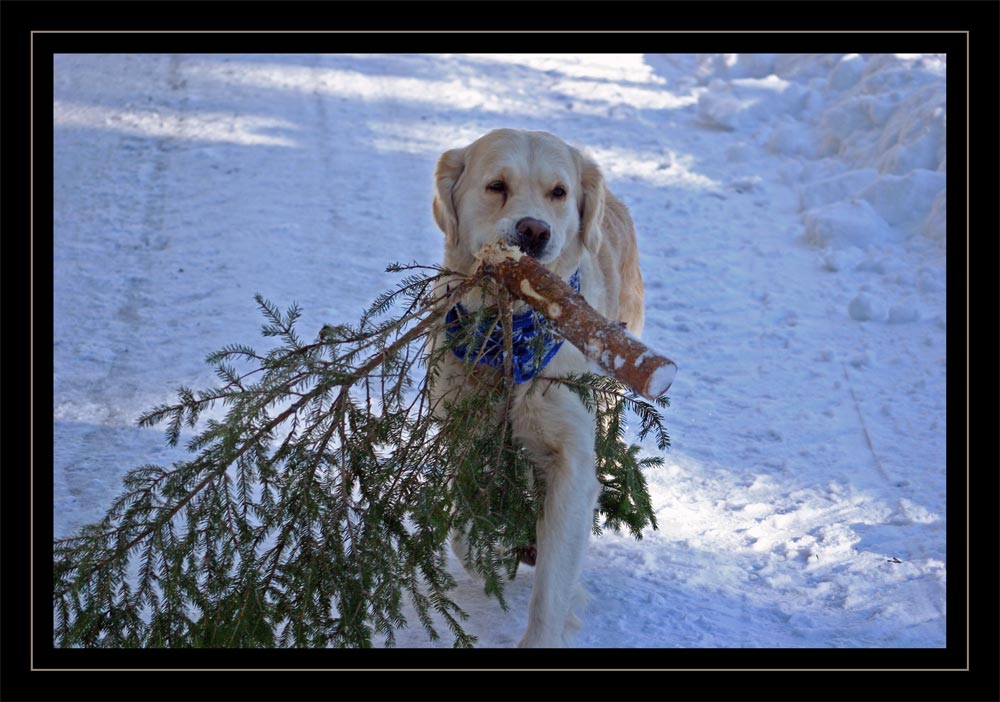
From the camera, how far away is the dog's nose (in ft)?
12.5

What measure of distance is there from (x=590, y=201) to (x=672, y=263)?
3.46 m

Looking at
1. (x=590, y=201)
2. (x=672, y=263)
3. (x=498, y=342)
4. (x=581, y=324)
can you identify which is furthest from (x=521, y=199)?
(x=672, y=263)

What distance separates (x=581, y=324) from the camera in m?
3.29

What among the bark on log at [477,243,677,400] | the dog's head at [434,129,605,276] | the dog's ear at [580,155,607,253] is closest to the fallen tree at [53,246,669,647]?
the bark on log at [477,243,677,400]

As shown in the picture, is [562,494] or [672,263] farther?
[672,263]

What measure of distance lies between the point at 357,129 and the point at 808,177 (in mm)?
4017

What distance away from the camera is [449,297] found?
12.6ft

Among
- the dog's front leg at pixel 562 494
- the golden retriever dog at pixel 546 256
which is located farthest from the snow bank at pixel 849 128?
the dog's front leg at pixel 562 494

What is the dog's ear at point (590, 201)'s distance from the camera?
434 cm

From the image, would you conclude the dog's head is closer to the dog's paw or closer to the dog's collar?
the dog's collar

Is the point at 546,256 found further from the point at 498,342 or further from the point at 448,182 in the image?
the point at 448,182

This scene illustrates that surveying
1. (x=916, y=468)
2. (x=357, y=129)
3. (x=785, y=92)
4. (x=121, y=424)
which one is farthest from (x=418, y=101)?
(x=916, y=468)

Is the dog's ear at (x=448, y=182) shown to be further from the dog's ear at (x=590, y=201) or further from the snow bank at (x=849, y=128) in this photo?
the snow bank at (x=849, y=128)

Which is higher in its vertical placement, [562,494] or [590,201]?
[590,201]
